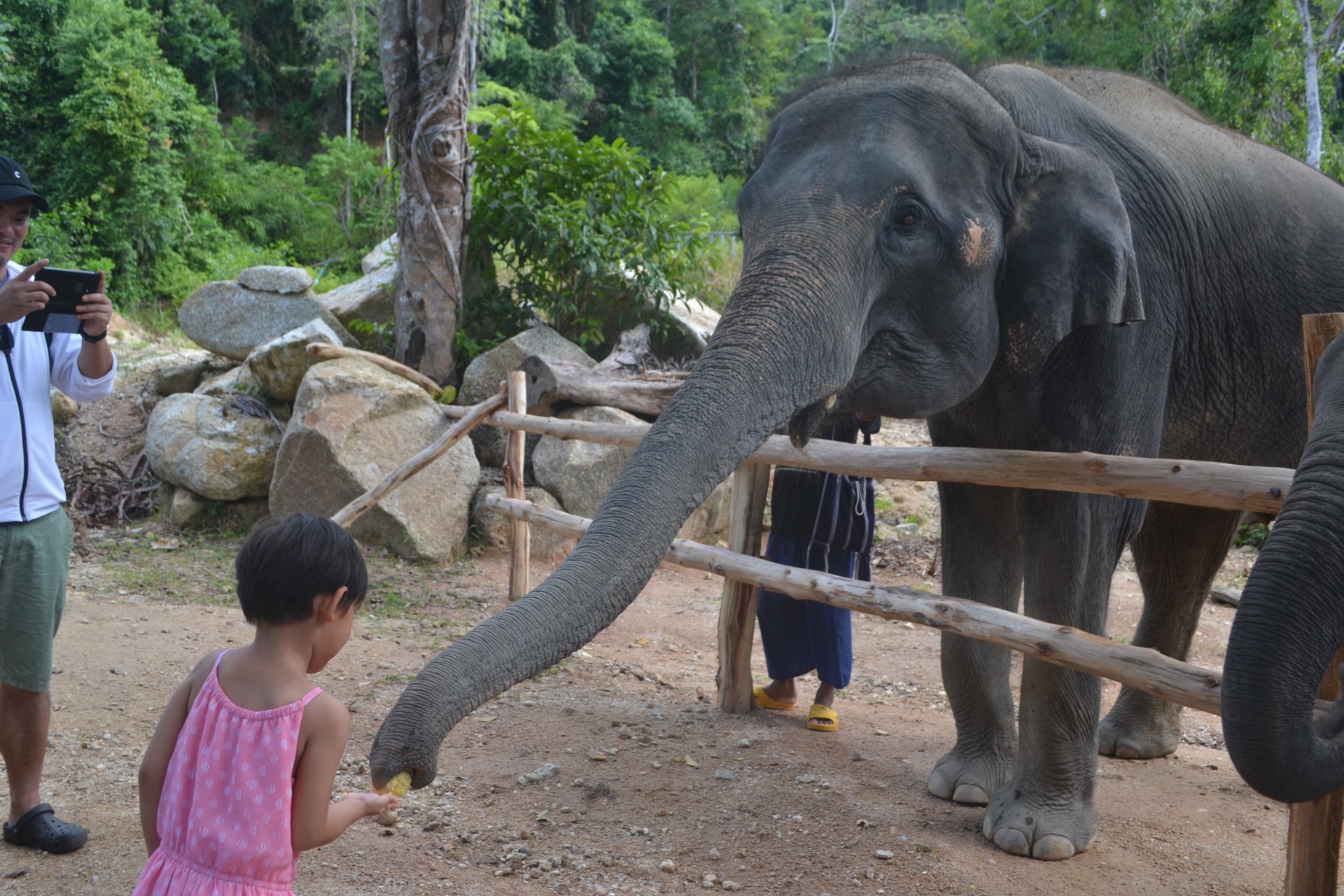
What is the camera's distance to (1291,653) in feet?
6.04

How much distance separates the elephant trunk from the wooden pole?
4.39 m

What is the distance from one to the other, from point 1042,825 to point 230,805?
251 centimetres

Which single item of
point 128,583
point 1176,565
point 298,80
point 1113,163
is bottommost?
point 128,583

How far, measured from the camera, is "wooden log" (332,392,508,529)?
21.6 feet

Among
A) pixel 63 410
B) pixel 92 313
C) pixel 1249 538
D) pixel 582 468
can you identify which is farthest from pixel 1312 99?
pixel 63 410

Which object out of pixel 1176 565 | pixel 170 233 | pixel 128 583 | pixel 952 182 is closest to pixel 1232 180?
pixel 952 182

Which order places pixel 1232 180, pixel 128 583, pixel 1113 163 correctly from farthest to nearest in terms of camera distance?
pixel 128 583, pixel 1232 180, pixel 1113 163

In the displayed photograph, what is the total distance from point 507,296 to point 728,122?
899 inches

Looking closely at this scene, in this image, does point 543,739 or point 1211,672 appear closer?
point 1211,672

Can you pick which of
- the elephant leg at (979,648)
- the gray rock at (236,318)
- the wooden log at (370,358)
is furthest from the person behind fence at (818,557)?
the gray rock at (236,318)

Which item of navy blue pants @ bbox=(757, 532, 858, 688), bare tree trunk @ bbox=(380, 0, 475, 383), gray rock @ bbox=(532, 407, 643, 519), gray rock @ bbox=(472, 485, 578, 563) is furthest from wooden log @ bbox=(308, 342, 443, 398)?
navy blue pants @ bbox=(757, 532, 858, 688)

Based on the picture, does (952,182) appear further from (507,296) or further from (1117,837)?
(507,296)

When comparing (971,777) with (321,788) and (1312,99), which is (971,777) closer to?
(321,788)

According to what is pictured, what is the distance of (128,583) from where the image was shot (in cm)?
669
